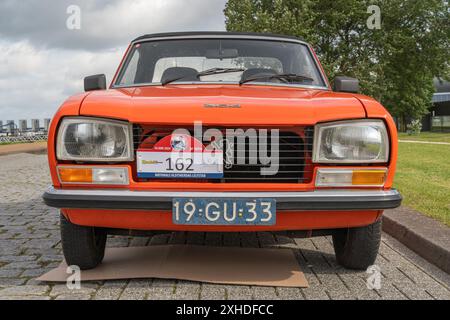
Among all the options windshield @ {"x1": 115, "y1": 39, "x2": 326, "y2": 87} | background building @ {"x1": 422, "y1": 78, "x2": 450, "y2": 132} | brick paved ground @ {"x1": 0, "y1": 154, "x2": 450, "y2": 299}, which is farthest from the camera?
background building @ {"x1": 422, "y1": 78, "x2": 450, "y2": 132}

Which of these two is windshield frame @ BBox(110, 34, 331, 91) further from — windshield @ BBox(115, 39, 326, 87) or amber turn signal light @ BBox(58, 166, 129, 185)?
amber turn signal light @ BBox(58, 166, 129, 185)

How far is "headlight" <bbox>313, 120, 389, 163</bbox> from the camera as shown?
297 centimetres

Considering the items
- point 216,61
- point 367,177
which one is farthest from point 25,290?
point 216,61

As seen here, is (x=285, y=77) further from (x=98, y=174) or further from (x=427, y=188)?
(x=427, y=188)

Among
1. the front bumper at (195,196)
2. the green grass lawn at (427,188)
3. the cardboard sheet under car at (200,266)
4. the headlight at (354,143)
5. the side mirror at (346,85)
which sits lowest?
the green grass lawn at (427,188)

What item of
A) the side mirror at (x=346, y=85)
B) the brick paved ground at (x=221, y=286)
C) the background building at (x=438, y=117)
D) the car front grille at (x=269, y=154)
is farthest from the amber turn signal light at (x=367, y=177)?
the background building at (x=438, y=117)

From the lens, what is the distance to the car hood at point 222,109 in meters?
2.89

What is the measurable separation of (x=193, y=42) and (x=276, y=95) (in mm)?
1455

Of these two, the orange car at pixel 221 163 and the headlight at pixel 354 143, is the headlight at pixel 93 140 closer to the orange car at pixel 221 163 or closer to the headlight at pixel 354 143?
the orange car at pixel 221 163

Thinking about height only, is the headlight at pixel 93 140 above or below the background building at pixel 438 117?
above

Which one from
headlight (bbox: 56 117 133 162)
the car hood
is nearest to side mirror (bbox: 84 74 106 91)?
the car hood

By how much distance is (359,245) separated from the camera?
3318 mm

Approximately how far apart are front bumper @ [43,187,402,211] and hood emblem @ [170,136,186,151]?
254mm
